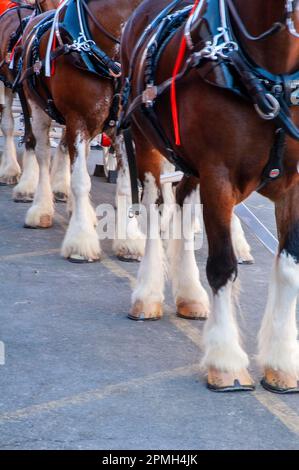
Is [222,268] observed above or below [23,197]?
above

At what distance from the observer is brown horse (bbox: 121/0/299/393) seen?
3.73 metres

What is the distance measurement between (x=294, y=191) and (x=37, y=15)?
5079mm

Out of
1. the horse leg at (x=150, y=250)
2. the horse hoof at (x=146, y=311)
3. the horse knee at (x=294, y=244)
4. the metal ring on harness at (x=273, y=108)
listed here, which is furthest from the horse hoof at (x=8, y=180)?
the metal ring on harness at (x=273, y=108)

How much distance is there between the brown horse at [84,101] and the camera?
6.21 metres

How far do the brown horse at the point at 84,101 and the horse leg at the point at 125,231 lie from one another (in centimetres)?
19

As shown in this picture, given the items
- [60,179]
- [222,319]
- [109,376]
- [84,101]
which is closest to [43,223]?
[60,179]

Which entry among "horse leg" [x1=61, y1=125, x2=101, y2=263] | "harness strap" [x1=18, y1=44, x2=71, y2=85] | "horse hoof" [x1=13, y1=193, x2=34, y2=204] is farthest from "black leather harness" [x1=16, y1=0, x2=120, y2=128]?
"horse hoof" [x1=13, y1=193, x2=34, y2=204]

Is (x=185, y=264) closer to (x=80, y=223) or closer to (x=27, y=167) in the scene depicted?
(x=80, y=223)

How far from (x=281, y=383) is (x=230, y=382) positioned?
10.0 inches

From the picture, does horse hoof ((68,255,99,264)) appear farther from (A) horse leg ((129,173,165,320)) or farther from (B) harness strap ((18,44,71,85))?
(B) harness strap ((18,44,71,85))

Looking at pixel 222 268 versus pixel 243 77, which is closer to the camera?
pixel 243 77

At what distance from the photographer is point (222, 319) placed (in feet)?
13.7
